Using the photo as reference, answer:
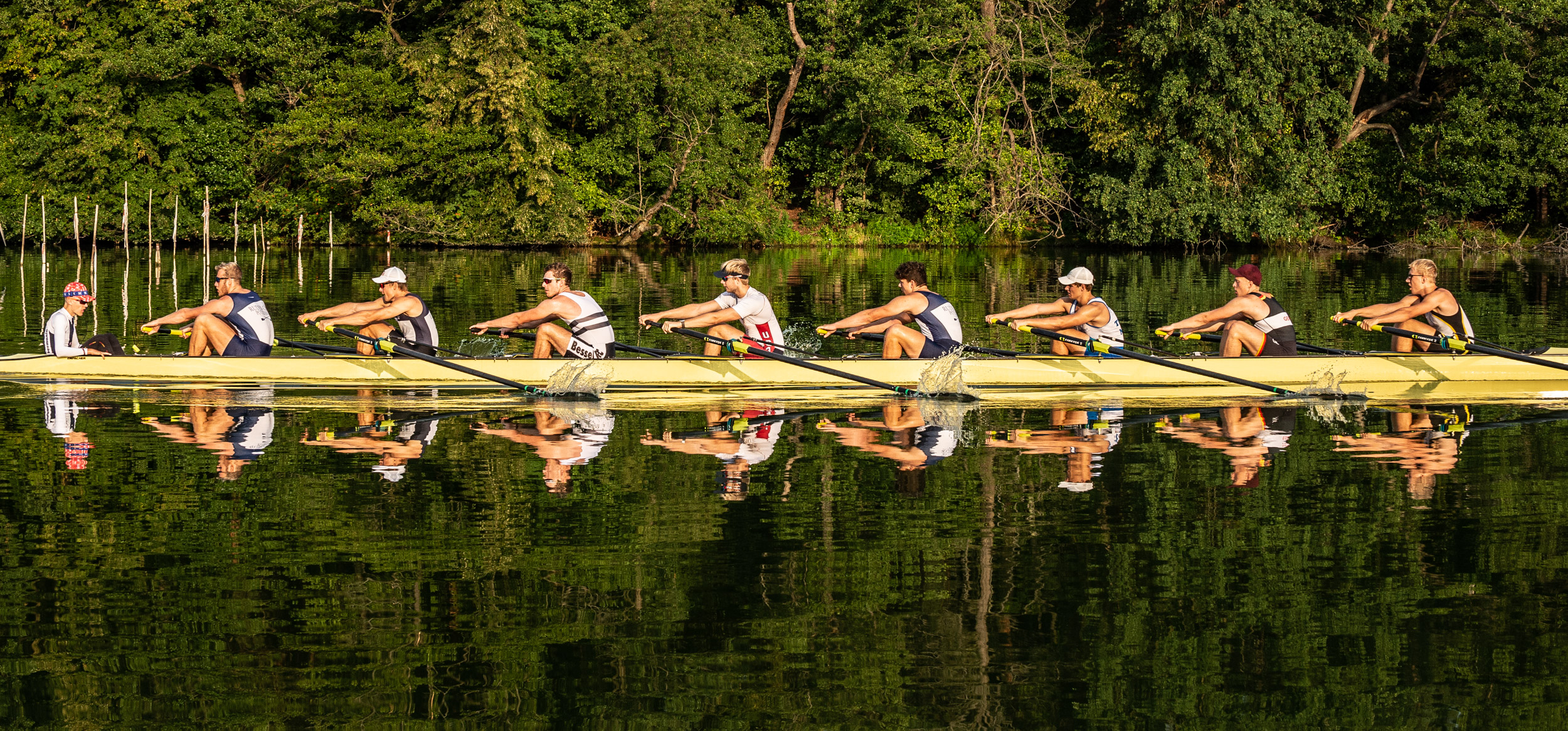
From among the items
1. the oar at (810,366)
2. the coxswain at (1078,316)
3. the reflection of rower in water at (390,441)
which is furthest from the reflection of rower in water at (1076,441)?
the reflection of rower in water at (390,441)

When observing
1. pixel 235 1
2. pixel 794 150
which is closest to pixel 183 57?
pixel 235 1

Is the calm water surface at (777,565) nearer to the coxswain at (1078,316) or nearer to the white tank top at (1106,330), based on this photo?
the coxswain at (1078,316)

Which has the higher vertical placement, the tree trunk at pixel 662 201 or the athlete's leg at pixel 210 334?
the tree trunk at pixel 662 201

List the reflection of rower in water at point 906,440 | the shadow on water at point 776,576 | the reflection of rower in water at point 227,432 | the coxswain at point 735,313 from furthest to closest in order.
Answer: the coxswain at point 735,313 < the reflection of rower in water at point 227,432 < the reflection of rower in water at point 906,440 < the shadow on water at point 776,576

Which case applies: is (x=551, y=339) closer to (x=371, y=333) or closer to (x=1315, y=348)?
A: (x=371, y=333)

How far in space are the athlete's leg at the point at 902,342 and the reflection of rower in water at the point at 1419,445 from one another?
179 inches

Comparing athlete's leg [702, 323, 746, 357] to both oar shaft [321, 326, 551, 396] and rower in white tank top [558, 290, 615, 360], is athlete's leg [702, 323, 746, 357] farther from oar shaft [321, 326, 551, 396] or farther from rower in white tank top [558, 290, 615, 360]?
oar shaft [321, 326, 551, 396]

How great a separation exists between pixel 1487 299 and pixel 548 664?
1082 inches

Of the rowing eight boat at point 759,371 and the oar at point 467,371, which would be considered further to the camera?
the rowing eight boat at point 759,371

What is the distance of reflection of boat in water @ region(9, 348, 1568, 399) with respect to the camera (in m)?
16.8

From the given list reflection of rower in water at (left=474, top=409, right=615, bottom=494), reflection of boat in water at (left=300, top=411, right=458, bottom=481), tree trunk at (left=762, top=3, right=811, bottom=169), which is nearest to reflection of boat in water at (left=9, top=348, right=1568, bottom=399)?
reflection of rower in water at (left=474, top=409, right=615, bottom=494)

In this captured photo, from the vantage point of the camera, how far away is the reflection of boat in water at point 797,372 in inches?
659

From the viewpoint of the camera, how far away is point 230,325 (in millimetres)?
17125

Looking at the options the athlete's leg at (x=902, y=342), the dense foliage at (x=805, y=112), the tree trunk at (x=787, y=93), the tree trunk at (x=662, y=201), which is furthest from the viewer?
the tree trunk at (x=787, y=93)
